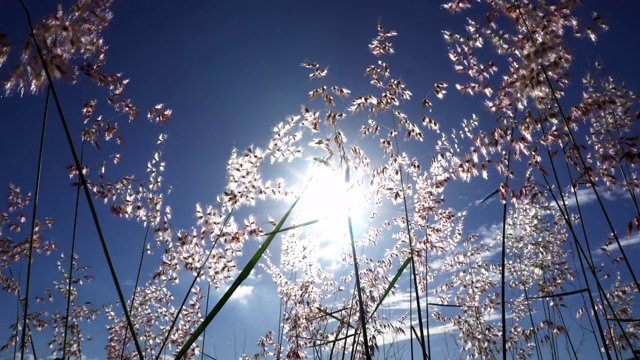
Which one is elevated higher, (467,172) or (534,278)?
(467,172)

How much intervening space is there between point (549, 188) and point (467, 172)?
1113 millimetres

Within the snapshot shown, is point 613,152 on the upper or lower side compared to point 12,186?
lower

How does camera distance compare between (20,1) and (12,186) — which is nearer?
(20,1)

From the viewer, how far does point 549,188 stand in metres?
2.91

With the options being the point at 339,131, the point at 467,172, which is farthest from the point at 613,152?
the point at 339,131

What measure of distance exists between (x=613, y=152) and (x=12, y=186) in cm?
687

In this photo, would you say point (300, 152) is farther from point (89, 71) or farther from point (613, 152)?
point (613, 152)

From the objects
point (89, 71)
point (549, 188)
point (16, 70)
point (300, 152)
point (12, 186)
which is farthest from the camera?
point (12, 186)

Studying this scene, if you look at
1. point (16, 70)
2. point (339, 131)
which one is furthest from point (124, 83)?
point (339, 131)

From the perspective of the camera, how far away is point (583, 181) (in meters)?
3.01

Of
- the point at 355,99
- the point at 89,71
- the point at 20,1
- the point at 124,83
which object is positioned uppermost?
the point at 355,99

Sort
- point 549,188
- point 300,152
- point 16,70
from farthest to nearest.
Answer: point 300,152 → point 549,188 → point 16,70

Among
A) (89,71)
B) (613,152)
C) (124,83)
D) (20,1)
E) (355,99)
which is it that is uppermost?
(355,99)

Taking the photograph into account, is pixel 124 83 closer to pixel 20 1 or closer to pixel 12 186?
pixel 20 1
